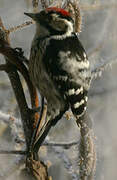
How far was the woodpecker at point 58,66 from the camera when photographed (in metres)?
1.68

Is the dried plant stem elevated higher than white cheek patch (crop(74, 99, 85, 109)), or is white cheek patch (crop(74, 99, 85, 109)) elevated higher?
white cheek patch (crop(74, 99, 85, 109))

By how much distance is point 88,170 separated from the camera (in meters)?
1.48

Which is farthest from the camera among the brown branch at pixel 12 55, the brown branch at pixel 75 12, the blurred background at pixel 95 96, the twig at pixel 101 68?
the blurred background at pixel 95 96

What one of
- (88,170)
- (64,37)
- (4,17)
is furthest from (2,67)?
(4,17)

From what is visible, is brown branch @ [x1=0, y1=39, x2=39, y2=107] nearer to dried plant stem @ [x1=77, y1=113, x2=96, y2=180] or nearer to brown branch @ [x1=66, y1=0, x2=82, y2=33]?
dried plant stem @ [x1=77, y1=113, x2=96, y2=180]

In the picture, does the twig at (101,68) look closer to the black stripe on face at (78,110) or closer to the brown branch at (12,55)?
the black stripe on face at (78,110)

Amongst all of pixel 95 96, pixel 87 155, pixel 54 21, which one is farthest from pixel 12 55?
pixel 95 96

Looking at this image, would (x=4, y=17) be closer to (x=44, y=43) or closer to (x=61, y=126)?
(x=61, y=126)

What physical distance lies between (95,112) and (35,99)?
10.1 feet

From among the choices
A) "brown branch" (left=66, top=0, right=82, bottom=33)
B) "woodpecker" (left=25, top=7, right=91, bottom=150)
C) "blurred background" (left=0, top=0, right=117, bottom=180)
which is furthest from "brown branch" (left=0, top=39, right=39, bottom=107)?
"blurred background" (left=0, top=0, right=117, bottom=180)

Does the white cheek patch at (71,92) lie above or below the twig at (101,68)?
below

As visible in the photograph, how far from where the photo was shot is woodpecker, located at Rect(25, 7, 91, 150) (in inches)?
66.1

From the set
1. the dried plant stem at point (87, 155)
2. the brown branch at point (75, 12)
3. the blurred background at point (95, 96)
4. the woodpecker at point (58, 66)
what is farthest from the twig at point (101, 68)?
the blurred background at point (95, 96)

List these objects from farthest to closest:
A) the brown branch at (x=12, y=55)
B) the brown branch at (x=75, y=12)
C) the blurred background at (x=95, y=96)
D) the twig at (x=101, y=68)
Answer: the blurred background at (x=95, y=96), the twig at (x=101, y=68), the brown branch at (x=75, y=12), the brown branch at (x=12, y=55)
